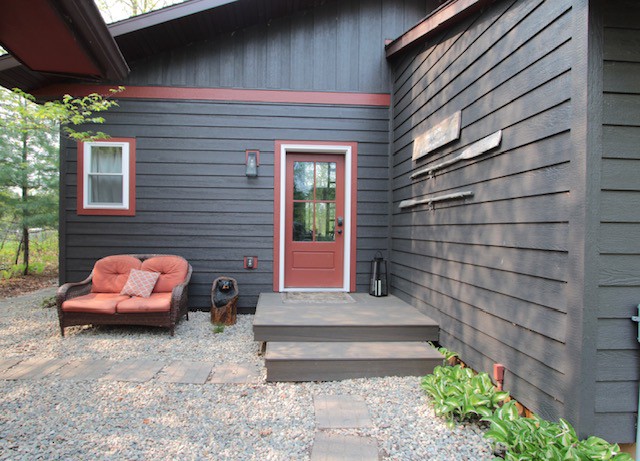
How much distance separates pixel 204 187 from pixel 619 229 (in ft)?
13.2

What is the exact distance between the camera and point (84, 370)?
269 centimetres

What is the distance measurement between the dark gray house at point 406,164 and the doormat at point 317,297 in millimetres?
210

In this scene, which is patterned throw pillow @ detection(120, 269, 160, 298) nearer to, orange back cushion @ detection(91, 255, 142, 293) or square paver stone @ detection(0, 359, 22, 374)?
orange back cushion @ detection(91, 255, 142, 293)

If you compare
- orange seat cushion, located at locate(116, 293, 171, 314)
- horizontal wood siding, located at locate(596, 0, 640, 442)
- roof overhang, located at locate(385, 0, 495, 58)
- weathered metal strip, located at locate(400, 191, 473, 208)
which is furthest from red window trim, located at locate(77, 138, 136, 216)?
horizontal wood siding, located at locate(596, 0, 640, 442)

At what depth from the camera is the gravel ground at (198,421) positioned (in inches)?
69.6

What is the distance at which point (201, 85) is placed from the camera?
436 centimetres

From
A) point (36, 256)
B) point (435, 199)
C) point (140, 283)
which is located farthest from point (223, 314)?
point (36, 256)

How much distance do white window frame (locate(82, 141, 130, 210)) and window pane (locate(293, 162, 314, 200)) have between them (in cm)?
208

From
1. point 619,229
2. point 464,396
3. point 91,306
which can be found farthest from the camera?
point 91,306

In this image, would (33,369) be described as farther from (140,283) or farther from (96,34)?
(96,34)

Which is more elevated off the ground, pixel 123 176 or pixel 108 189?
pixel 123 176

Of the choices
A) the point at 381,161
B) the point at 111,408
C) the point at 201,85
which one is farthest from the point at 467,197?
the point at 201,85

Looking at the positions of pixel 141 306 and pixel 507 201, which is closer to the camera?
pixel 507 201

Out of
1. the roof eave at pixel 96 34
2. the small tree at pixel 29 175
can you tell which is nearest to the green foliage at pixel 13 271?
the small tree at pixel 29 175
